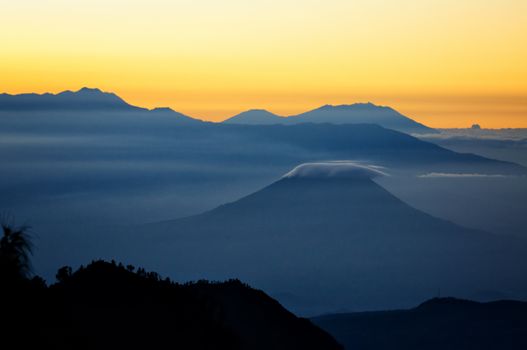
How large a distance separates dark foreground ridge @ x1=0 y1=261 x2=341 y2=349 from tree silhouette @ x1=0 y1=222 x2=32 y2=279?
558 mm

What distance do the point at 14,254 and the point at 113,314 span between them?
572 inches

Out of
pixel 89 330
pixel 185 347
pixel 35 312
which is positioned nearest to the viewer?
pixel 35 312

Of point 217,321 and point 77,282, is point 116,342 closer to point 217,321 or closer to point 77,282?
point 77,282

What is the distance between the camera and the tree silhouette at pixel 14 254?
33219 millimetres

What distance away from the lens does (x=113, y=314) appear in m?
47.4

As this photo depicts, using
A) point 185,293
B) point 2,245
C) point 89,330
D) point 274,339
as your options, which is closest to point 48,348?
point 2,245

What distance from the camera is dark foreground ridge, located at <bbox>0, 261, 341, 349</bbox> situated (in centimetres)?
3406

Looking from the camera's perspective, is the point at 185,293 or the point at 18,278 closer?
the point at 18,278

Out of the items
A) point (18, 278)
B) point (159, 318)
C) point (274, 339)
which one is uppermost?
point (18, 278)

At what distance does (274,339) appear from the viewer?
64.1 m

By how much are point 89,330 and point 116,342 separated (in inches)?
49.2

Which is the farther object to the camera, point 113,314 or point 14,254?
point 113,314

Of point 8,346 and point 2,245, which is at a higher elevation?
point 2,245

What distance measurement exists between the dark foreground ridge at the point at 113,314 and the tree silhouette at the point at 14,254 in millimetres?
558
